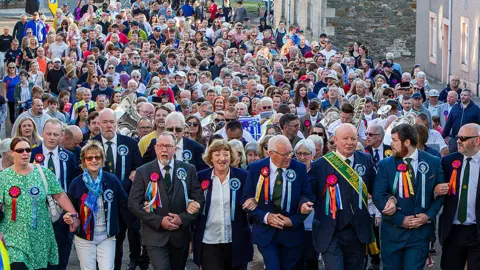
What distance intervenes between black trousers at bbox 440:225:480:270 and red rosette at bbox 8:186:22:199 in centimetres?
426

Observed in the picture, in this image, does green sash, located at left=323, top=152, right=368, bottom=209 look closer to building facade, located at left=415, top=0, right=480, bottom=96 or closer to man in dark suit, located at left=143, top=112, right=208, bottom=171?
man in dark suit, located at left=143, top=112, right=208, bottom=171

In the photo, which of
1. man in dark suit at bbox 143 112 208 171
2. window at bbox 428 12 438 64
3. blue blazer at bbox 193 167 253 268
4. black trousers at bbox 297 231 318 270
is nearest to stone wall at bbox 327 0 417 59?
window at bbox 428 12 438 64

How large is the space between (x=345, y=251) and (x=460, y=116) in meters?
8.91

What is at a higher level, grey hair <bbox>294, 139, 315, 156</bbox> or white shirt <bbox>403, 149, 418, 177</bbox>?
white shirt <bbox>403, 149, 418, 177</bbox>

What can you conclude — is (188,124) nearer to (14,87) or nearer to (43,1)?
(14,87)

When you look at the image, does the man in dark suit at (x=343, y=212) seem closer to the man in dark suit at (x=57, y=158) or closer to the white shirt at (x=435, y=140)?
the man in dark suit at (x=57, y=158)

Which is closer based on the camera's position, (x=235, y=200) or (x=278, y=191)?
(x=278, y=191)

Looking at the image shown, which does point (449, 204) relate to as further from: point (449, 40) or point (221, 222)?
point (449, 40)

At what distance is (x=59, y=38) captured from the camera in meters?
32.7

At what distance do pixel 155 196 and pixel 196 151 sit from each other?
199 centimetres

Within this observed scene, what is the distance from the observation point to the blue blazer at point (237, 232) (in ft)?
44.0

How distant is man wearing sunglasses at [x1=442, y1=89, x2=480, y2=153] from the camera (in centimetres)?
2134

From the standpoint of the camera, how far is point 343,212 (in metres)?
13.1

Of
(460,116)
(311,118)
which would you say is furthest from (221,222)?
(460,116)
